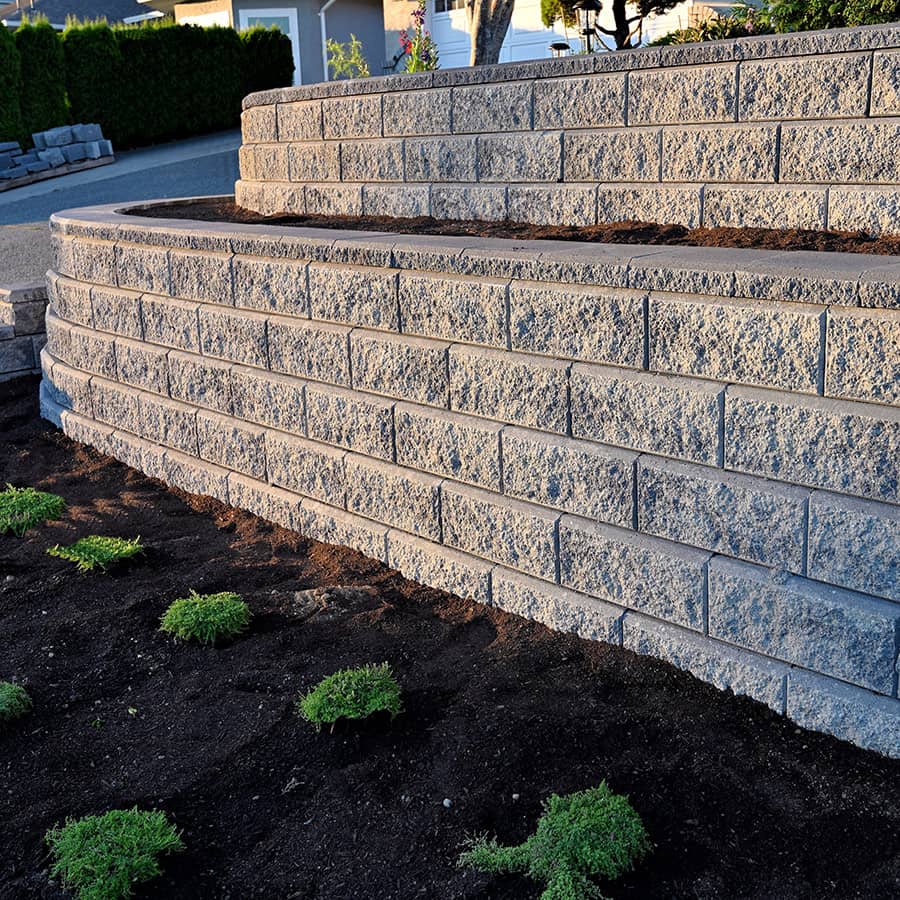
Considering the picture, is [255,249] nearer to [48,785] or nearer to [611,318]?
[611,318]

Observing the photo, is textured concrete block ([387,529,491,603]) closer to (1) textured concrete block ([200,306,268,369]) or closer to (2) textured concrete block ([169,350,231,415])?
(1) textured concrete block ([200,306,268,369])

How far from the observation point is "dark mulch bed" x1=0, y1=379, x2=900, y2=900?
297 centimetres

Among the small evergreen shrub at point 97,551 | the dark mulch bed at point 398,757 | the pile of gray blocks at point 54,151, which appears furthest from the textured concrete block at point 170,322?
the pile of gray blocks at point 54,151

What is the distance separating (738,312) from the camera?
339 cm

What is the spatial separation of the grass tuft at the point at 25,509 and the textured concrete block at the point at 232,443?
879 millimetres

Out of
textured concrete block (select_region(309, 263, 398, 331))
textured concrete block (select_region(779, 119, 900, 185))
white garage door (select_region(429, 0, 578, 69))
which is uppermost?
white garage door (select_region(429, 0, 578, 69))

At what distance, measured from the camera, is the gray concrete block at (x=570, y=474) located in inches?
152

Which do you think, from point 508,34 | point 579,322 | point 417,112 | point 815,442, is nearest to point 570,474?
point 579,322

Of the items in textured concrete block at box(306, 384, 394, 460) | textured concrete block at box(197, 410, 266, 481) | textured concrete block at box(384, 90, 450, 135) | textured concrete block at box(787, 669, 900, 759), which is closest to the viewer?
textured concrete block at box(787, 669, 900, 759)

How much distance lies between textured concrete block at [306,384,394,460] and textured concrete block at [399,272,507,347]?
0.44m

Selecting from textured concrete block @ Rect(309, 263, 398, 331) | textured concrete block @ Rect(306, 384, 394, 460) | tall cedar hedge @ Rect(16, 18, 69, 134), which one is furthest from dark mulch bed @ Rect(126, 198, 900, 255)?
tall cedar hedge @ Rect(16, 18, 69, 134)

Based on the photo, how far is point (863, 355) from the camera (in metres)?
3.09

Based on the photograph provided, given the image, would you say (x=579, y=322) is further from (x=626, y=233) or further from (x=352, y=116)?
(x=352, y=116)

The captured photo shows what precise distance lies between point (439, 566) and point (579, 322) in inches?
52.2
